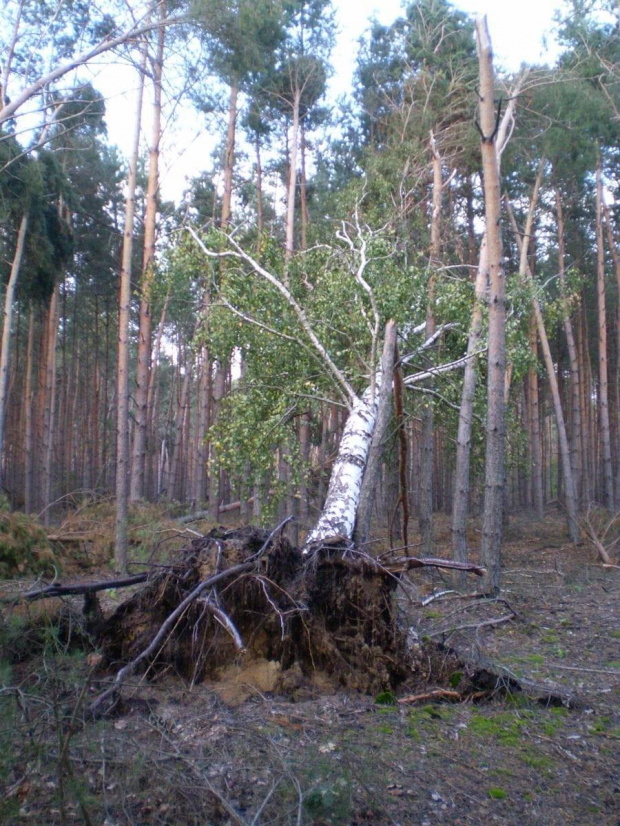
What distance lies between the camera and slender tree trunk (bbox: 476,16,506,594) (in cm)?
877

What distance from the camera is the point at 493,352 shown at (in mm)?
9062

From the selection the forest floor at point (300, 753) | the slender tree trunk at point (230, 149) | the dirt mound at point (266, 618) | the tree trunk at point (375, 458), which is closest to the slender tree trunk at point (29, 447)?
the slender tree trunk at point (230, 149)

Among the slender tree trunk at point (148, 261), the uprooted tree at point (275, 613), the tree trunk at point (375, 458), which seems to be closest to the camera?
the uprooted tree at point (275, 613)

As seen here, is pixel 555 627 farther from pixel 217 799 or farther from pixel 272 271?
pixel 272 271

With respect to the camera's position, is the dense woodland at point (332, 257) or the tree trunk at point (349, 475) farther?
the dense woodland at point (332, 257)

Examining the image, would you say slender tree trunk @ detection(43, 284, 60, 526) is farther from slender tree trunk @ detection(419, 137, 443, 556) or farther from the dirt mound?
the dirt mound

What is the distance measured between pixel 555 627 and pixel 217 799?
5768mm

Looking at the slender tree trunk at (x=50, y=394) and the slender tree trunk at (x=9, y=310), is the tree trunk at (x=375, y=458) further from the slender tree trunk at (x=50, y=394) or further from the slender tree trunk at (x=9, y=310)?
the slender tree trunk at (x=50, y=394)

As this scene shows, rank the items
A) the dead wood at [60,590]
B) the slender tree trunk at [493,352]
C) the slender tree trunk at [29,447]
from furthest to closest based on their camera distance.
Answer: the slender tree trunk at [29,447] < the slender tree trunk at [493,352] < the dead wood at [60,590]

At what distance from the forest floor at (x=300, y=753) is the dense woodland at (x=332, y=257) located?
84.6 inches

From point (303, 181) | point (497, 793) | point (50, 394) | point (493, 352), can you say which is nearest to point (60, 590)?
point (497, 793)

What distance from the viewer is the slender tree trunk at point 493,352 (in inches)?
345

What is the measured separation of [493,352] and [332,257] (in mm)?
4451

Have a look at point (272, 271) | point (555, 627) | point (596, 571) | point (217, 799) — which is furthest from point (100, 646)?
point (596, 571)
